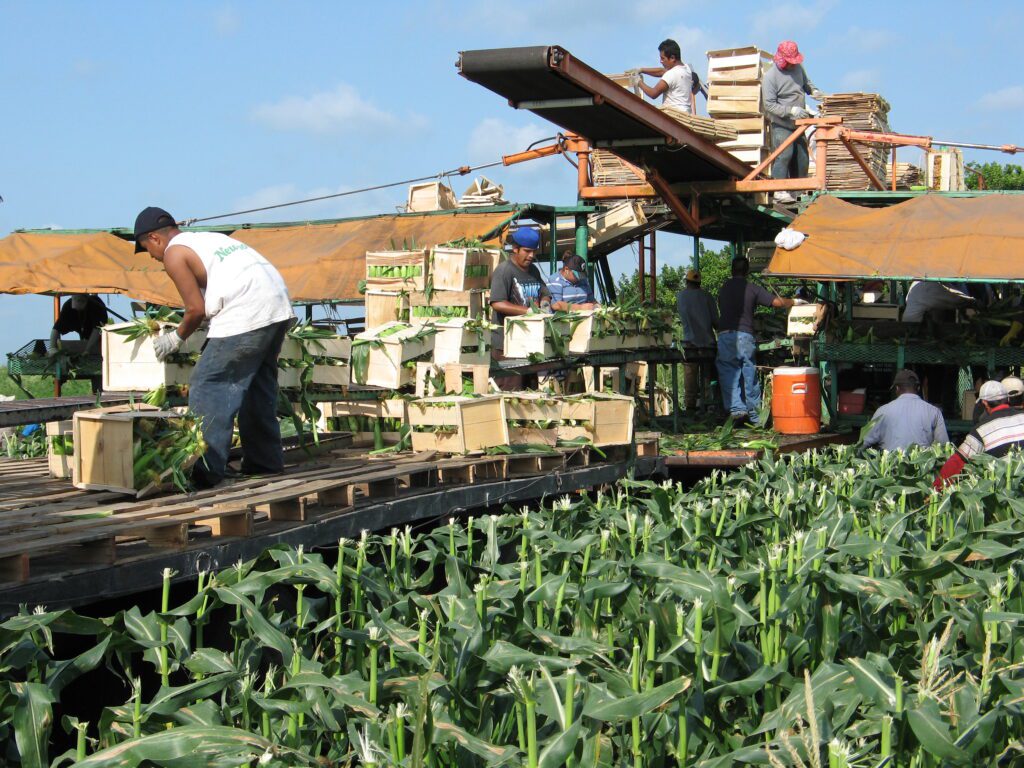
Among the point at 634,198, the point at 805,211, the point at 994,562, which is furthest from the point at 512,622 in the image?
the point at 634,198

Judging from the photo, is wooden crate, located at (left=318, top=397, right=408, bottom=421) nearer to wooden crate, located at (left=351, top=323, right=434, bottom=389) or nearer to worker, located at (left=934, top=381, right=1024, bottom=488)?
wooden crate, located at (left=351, top=323, right=434, bottom=389)

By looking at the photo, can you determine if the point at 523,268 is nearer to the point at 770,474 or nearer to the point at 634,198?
the point at 770,474

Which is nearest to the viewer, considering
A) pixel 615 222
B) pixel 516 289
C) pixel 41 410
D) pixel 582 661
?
pixel 582 661

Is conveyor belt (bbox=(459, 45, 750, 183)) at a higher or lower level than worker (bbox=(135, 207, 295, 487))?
higher

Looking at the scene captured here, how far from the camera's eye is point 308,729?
3.86 metres

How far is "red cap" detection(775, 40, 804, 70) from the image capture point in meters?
16.3

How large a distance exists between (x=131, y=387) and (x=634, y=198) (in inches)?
389

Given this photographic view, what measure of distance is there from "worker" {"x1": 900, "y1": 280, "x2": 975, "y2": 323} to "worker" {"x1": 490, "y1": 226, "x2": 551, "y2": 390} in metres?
4.45

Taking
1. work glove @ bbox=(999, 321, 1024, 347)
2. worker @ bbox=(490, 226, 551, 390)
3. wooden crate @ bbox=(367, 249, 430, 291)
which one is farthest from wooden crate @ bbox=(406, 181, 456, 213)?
work glove @ bbox=(999, 321, 1024, 347)

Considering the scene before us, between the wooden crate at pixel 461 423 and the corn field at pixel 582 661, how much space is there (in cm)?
237

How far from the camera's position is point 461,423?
8664 mm

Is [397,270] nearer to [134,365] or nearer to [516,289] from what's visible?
[516,289]

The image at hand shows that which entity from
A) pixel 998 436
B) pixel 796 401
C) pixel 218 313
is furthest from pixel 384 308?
pixel 998 436

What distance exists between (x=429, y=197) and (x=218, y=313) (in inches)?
448
